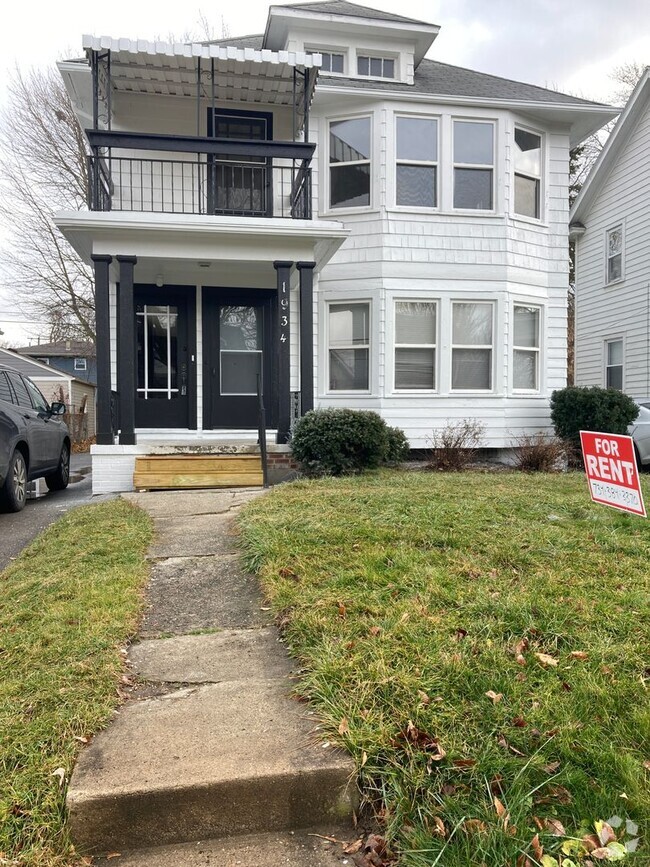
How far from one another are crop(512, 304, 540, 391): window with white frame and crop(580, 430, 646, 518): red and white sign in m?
6.86

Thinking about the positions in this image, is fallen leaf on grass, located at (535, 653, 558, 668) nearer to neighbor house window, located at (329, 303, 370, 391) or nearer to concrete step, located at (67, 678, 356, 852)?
concrete step, located at (67, 678, 356, 852)

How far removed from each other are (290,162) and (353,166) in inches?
44.0

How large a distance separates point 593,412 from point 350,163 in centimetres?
595

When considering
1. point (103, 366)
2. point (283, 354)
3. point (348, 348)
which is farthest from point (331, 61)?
point (103, 366)

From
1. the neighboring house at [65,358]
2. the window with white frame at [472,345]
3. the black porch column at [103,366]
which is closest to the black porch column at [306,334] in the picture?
the black porch column at [103,366]

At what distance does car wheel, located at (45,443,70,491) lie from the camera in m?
9.79

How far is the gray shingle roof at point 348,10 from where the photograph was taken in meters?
11.4

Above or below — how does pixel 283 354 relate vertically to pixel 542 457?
above

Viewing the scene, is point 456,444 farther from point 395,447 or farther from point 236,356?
point 236,356

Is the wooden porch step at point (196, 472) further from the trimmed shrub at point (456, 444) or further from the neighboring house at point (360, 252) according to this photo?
the trimmed shrub at point (456, 444)

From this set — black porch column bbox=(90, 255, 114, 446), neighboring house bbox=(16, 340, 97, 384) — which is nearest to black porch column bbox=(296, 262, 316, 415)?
black porch column bbox=(90, 255, 114, 446)

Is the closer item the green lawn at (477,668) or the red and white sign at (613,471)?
the green lawn at (477,668)

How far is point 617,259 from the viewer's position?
16.1 metres

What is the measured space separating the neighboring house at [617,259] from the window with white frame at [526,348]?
502 centimetres
